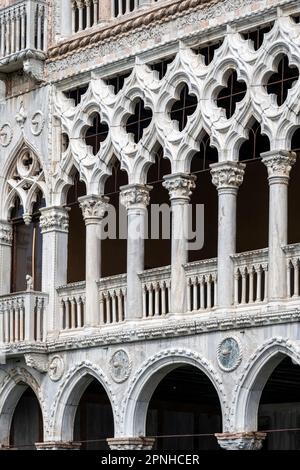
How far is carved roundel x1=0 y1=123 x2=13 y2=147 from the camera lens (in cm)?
2867

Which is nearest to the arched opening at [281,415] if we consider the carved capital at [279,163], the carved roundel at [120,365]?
the carved roundel at [120,365]

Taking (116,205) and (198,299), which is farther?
(116,205)

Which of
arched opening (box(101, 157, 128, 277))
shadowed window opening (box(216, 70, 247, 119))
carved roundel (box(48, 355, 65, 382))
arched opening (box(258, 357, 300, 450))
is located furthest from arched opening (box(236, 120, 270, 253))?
carved roundel (box(48, 355, 65, 382))

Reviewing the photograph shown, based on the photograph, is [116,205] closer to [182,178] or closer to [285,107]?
[182,178]

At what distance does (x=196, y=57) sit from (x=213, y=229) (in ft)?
16.9

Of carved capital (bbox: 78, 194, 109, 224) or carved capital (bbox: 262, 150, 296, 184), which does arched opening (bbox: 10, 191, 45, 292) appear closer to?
carved capital (bbox: 78, 194, 109, 224)

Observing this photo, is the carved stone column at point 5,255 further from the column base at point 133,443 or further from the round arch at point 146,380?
the column base at point 133,443

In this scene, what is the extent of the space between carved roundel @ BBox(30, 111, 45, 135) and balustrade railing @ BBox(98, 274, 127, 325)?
318 cm

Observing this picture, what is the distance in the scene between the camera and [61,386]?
26.8 m

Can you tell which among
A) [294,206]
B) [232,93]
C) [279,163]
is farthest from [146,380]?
[294,206]

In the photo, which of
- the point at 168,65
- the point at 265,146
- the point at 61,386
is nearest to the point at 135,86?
the point at 168,65

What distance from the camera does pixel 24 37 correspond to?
28.2 m

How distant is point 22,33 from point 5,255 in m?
3.92

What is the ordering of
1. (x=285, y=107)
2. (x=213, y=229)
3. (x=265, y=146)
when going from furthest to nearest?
(x=213, y=229)
(x=265, y=146)
(x=285, y=107)
